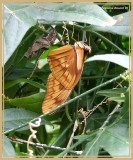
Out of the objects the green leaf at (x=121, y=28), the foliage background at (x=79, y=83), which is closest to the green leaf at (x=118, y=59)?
the foliage background at (x=79, y=83)

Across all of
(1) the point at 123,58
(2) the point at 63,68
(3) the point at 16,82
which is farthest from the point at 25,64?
(1) the point at 123,58

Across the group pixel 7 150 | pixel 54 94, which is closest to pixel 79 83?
pixel 54 94

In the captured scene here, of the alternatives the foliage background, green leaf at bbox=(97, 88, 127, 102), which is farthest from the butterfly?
green leaf at bbox=(97, 88, 127, 102)

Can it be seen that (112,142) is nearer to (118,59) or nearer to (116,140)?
(116,140)

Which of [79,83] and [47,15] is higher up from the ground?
[47,15]

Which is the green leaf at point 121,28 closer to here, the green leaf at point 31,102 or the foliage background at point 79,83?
the foliage background at point 79,83

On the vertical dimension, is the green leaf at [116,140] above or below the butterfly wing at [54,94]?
below

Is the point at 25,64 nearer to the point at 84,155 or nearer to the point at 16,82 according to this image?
the point at 16,82

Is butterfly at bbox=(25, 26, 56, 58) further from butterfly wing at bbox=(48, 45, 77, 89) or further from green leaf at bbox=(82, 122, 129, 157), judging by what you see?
green leaf at bbox=(82, 122, 129, 157)
